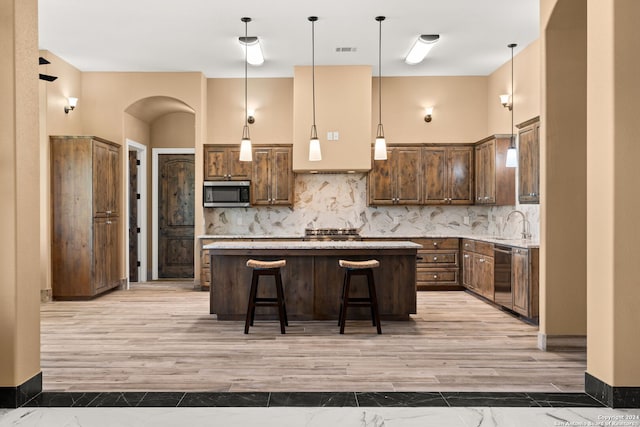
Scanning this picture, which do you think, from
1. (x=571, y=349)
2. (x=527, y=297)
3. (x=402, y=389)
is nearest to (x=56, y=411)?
(x=402, y=389)

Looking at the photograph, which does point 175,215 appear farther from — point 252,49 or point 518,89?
point 518,89

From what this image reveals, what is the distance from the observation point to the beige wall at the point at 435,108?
840 centimetres

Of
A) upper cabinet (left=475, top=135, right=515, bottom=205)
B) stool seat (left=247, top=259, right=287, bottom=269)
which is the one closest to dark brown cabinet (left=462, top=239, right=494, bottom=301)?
upper cabinet (left=475, top=135, right=515, bottom=205)

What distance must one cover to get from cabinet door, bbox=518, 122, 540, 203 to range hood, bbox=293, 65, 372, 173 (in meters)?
2.22

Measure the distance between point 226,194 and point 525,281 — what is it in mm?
4427

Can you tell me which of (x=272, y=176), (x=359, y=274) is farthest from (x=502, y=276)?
(x=272, y=176)

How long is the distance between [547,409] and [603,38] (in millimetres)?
2302

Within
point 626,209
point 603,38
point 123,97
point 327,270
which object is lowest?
point 327,270

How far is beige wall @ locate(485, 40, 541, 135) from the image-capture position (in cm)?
661

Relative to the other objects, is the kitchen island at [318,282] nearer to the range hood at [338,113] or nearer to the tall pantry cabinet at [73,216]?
the tall pantry cabinet at [73,216]

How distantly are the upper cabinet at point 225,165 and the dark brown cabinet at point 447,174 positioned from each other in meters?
2.75

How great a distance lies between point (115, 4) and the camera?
215 inches

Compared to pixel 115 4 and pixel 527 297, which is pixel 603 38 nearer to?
pixel 527 297

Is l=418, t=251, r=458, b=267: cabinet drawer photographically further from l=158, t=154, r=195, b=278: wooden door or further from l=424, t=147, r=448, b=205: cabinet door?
l=158, t=154, r=195, b=278: wooden door
